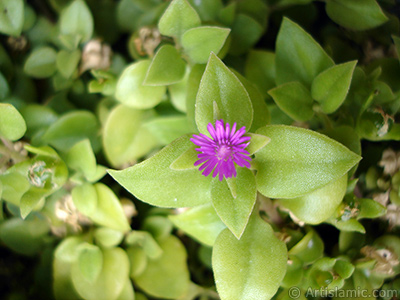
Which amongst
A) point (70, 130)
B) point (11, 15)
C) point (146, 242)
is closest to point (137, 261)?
point (146, 242)

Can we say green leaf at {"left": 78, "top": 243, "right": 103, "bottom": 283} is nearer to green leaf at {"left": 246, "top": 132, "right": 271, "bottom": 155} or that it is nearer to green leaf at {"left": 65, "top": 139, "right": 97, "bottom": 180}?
green leaf at {"left": 65, "top": 139, "right": 97, "bottom": 180}

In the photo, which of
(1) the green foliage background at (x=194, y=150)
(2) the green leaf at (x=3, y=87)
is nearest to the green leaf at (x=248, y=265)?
(1) the green foliage background at (x=194, y=150)

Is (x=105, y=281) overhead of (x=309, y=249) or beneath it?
beneath

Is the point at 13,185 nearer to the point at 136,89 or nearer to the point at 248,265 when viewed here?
the point at 136,89

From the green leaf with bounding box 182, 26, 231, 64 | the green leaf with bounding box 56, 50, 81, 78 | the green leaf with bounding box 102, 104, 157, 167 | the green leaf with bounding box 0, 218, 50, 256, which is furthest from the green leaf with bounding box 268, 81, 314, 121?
the green leaf with bounding box 0, 218, 50, 256

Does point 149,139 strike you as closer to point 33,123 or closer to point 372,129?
point 33,123

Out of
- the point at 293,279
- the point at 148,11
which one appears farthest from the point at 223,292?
the point at 148,11

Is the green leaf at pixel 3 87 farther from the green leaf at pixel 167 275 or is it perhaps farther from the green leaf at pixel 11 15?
the green leaf at pixel 167 275
